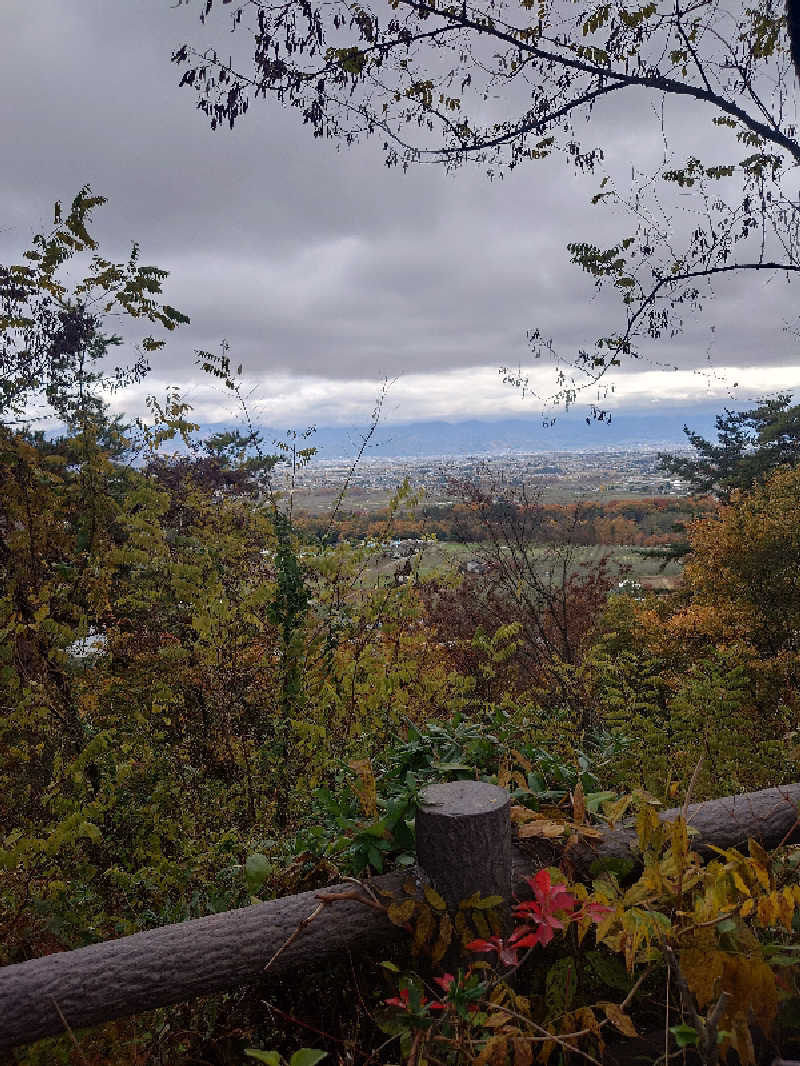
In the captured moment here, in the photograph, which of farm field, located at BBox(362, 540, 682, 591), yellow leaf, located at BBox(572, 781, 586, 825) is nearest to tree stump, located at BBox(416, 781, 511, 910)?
yellow leaf, located at BBox(572, 781, 586, 825)

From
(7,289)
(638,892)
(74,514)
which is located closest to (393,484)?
(74,514)

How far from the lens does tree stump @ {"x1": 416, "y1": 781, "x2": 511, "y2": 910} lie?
6.53 ft

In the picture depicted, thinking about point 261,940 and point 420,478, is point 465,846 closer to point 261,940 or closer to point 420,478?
point 261,940

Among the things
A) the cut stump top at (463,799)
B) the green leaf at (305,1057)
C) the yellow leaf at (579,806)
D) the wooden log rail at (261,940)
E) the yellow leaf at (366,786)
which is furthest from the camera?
the yellow leaf at (579,806)

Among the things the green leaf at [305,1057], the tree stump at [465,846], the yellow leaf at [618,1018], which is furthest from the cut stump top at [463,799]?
the green leaf at [305,1057]

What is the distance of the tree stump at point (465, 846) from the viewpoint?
199cm

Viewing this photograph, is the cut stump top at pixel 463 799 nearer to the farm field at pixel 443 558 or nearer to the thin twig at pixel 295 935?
the thin twig at pixel 295 935

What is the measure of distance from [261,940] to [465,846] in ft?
2.28

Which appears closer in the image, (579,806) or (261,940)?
(261,940)

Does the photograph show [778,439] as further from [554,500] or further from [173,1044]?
[173,1044]

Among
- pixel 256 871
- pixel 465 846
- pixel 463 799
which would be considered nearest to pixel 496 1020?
pixel 465 846

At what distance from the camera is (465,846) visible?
1997 millimetres

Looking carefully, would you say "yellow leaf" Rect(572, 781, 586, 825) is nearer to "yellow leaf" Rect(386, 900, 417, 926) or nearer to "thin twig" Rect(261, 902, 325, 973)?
"yellow leaf" Rect(386, 900, 417, 926)

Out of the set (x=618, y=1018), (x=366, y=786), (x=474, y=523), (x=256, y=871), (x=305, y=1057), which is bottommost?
(x=618, y=1018)
